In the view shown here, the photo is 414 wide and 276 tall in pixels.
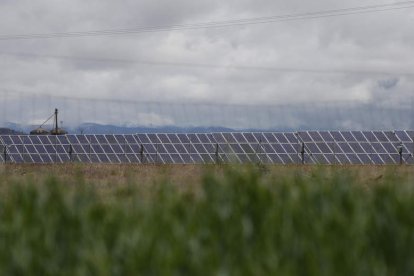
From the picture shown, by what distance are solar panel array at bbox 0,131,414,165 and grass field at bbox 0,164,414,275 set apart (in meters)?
29.6

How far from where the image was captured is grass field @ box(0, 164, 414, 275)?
547 centimetres

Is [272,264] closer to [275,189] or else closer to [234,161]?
[275,189]

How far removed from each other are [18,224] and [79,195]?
83 centimetres

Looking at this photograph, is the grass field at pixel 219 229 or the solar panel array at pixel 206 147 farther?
the solar panel array at pixel 206 147

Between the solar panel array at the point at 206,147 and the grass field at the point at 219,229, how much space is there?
97.0 ft

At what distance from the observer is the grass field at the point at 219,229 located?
5469 mm

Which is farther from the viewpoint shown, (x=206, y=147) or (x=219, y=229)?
(x=206, y=147)

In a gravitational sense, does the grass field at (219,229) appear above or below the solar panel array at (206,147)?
above

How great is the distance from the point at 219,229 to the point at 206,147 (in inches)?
1352

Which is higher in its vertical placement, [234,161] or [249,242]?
[234,161]

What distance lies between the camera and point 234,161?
→ 7973mm

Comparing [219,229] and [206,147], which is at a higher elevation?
[219,229]

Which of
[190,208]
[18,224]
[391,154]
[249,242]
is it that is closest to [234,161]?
[190,208]

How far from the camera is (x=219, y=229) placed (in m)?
6.32
